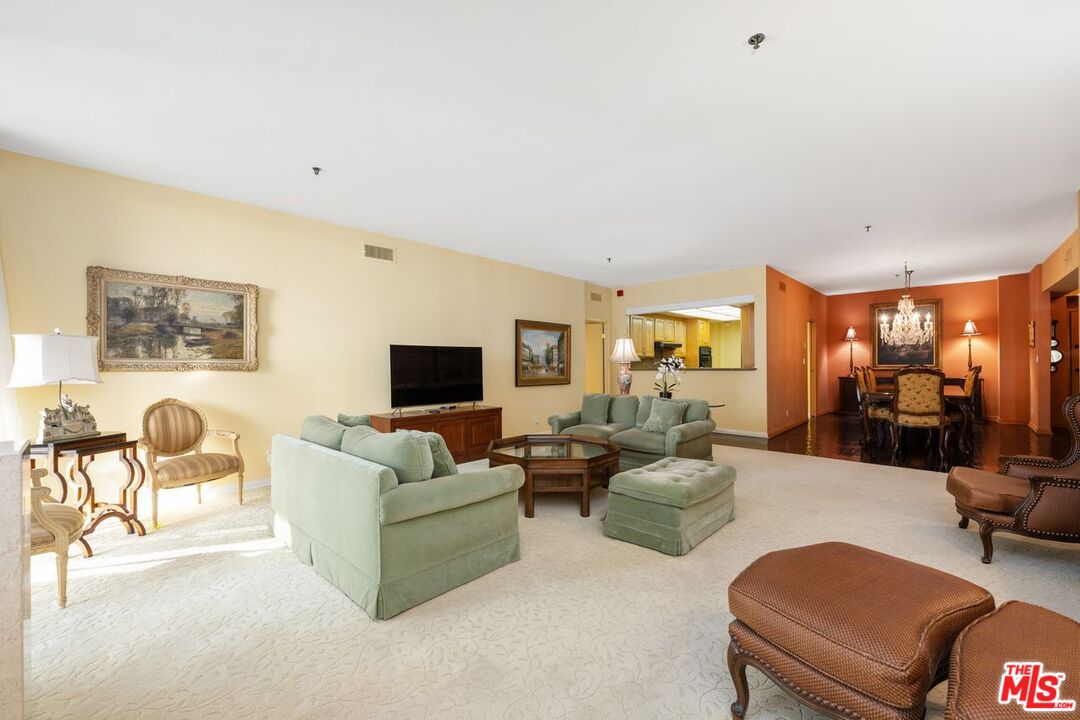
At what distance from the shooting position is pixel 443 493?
2.42 m

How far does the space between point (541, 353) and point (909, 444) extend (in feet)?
19.4

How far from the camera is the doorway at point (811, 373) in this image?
9.63 metres

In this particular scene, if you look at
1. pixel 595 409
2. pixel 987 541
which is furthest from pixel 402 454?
pixel 595 409

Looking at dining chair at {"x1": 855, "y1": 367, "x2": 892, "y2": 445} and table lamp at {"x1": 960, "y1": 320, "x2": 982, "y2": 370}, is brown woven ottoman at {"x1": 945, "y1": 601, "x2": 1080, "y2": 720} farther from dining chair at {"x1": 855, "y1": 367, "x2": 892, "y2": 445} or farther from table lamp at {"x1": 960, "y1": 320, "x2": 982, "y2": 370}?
table lamp at {"x1": 960, "y1": 320, "x2": 982, "y2": 370}

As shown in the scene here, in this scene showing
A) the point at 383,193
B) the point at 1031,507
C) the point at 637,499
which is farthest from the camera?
the point at 383,193

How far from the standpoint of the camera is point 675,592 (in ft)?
8.03

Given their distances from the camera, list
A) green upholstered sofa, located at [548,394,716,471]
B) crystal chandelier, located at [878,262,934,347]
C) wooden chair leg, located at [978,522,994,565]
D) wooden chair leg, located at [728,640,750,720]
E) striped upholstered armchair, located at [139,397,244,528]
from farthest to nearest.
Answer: crystal chandelier, located at [878,262,934,347] → green upholstered sofa, located at [548,394,716,471] → striped upholstered armchair, located at [139,397,244,528] → wooden chair leg, located at [978,522,994,565] → wooden chair leg, located at [728,640,750,720]

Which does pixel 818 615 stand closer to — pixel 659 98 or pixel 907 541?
pixel 907 541

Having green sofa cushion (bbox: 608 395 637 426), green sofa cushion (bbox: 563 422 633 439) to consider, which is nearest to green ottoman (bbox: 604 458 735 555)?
green sofa cushion (bbox: 563 422 633 439)

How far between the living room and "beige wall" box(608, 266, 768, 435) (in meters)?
1.19

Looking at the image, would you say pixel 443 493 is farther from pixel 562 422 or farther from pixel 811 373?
pixel 811 373

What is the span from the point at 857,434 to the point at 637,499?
6578 millimetres

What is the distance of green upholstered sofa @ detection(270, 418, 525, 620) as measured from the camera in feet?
7.34

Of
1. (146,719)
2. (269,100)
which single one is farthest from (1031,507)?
(269,100)
